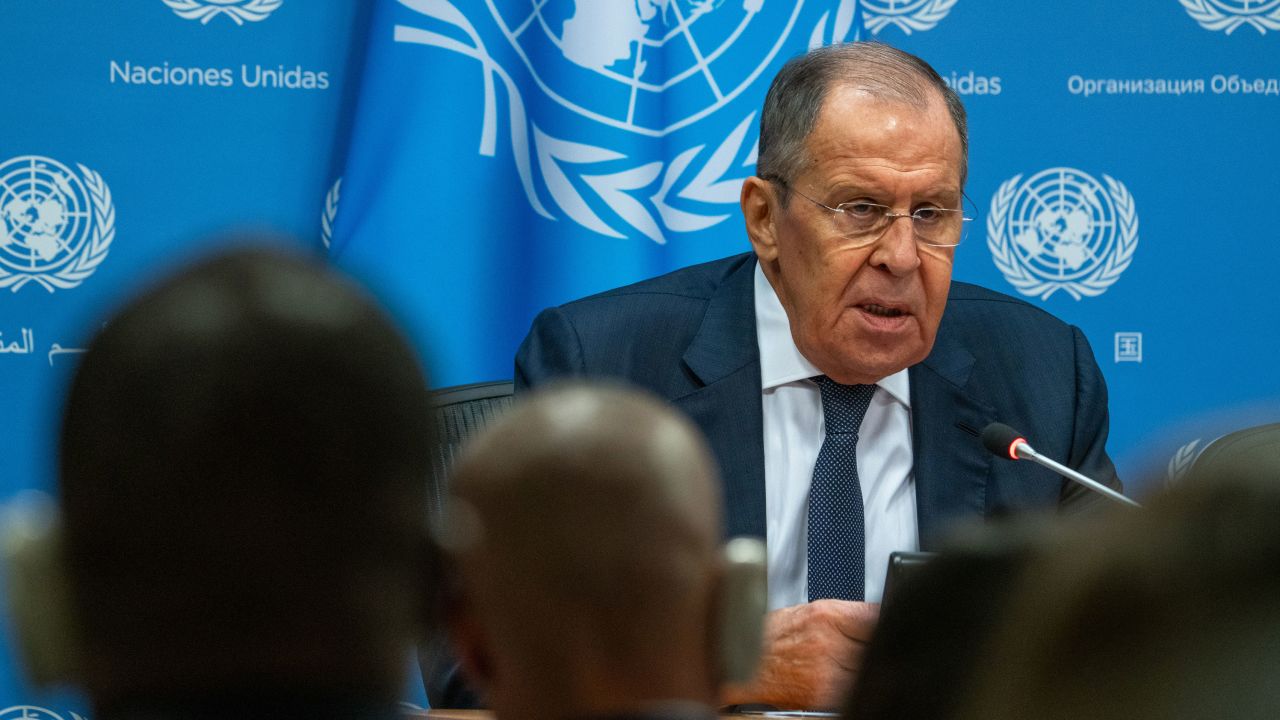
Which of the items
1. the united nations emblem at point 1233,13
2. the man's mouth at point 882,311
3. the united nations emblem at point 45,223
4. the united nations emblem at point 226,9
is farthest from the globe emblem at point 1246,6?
the united nations emblem at point 45,223

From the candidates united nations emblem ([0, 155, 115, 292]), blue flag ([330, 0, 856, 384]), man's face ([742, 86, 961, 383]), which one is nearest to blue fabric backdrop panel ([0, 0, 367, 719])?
united nations emblem ([0, 155, 115, 292])

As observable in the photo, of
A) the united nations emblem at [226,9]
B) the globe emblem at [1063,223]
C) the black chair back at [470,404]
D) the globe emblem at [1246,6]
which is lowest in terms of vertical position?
the black chair back at [470,404]

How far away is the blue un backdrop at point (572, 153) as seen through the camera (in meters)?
3.06

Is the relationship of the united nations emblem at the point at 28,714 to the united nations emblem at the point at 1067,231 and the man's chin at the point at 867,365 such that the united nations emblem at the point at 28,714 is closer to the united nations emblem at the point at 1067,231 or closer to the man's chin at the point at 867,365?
the man's chin at the point at 867,365

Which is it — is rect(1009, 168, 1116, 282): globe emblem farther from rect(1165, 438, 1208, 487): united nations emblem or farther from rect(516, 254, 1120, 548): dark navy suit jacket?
rect(1165, 438, 1208, 487): united nations emblem

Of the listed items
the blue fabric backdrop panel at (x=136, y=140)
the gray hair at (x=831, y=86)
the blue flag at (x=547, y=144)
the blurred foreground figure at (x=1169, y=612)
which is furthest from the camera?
the blue fabric backdrop panel at (x=136, y=140)

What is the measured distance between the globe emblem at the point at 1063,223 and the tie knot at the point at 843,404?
1250 mm

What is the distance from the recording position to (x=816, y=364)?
2.37 meters

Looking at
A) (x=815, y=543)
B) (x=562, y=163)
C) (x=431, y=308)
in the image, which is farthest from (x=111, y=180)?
(x=815, y=543)

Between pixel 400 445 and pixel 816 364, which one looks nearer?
pixel 400 445

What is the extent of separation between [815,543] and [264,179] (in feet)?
5.61

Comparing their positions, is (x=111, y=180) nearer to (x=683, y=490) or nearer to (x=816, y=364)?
(x=816, y=364)

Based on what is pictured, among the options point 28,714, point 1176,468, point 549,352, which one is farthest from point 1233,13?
point 1176,468

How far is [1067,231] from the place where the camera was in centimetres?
344
